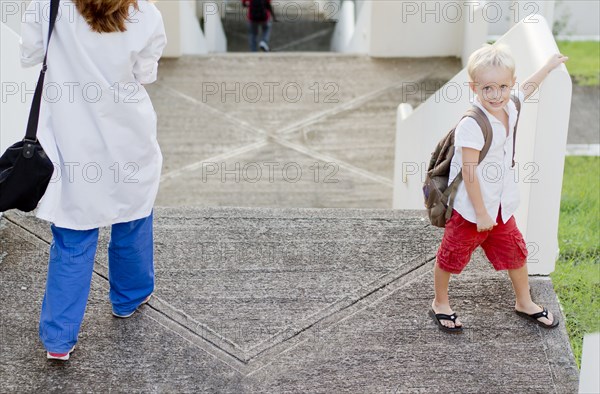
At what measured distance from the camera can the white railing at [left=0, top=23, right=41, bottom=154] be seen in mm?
4812

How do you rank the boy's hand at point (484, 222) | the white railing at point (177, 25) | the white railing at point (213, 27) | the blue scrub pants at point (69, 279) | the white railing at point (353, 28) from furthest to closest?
the white railing at point (213, 27) → the white railing at point (353, 28) → the white railing at point (177, 25) → the boy's hand at point (484, 222) → the blue scrub pants at point (69, 279)

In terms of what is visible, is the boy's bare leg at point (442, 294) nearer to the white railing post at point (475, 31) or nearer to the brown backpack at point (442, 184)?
the brown backpack at point (442, 184)

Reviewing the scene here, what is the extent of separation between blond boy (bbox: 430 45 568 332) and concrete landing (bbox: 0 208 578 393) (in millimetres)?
166

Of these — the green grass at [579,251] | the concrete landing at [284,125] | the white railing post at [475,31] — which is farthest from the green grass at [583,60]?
the green grass at [579,251]

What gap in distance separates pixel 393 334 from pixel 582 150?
520 centimetres

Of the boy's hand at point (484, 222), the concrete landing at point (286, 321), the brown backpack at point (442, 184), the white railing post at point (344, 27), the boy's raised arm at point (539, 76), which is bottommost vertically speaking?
the white railing post at point (344, 27)

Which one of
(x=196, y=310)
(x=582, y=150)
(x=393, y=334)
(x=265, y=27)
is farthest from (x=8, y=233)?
(x=265, y=27)

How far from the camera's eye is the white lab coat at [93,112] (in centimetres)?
351

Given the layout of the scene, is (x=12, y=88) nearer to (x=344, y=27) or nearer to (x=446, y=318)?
(x=446, y=318)

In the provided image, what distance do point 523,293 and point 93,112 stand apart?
197 cm

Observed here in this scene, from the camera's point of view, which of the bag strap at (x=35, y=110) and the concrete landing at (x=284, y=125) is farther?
the concrete landing at (x=284, y=125)

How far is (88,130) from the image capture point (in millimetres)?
3604

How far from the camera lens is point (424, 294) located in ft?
14.1

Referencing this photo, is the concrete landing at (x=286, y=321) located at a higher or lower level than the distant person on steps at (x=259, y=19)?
higher
